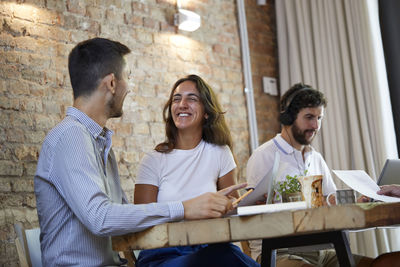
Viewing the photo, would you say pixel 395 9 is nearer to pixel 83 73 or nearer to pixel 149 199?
pixel 149 199

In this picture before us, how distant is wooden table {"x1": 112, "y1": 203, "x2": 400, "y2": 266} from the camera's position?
1.21 metres

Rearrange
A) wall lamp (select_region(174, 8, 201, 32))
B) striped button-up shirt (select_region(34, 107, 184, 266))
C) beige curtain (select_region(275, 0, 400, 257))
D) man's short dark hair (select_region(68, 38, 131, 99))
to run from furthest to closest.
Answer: beige curtain (select_region(275, 0, 400, 257))
wall lamp (select_region(174, 8, 201, 32))
man's short dark hair (select_region(68, 38, 131, 99))
striped button-up shirt (select_region(34, 107, 184, 266))

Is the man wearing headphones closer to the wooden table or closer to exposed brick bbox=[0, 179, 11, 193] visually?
exposed brick bbox=[0, 179, 11, 193]

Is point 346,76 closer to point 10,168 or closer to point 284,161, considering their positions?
point 284,161

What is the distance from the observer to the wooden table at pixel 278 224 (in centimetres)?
121

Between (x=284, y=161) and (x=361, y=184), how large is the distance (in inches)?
47.4

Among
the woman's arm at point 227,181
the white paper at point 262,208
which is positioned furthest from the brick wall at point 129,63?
the white paper at point 262,208

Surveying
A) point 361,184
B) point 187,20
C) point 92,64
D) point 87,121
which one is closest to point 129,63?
point 187,20

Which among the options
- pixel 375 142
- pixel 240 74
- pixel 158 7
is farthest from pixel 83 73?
pixel 375 142

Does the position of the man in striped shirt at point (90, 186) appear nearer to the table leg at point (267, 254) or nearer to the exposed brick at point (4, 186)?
the table leg at point (267, 254)

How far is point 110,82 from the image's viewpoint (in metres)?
1.86

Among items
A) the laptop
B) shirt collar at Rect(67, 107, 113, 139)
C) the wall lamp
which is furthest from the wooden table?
the wall lamp

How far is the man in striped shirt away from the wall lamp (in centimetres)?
172

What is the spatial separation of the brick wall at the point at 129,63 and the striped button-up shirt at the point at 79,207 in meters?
1.08
